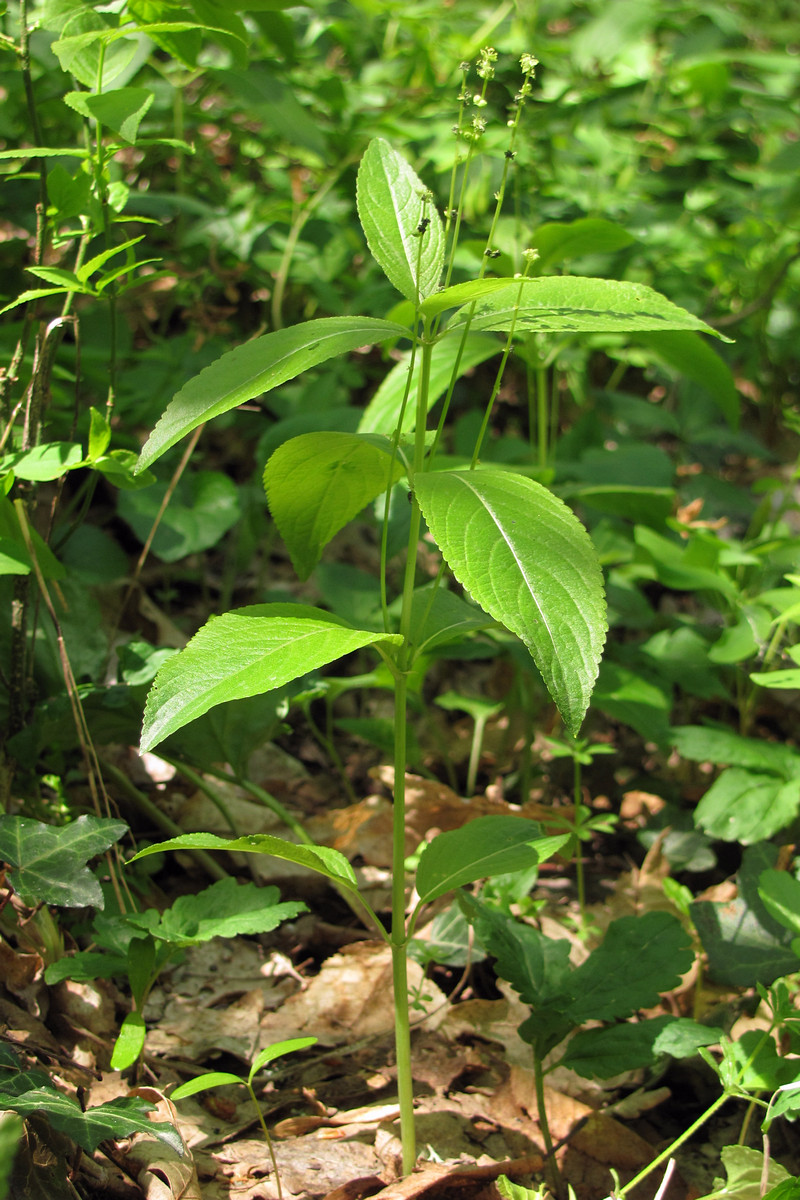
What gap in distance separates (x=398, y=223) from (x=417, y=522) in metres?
0.41

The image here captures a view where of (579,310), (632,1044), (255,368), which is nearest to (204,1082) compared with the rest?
(632,1044)

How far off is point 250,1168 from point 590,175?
145 inches

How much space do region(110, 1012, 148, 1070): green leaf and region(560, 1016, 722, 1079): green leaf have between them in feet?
2.08

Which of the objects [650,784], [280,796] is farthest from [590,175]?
[280,796]

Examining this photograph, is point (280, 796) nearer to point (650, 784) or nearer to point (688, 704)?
point (650, 784)

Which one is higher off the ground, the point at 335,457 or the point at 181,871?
the point at 335,457

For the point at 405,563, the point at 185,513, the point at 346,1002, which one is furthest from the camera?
the point at 405,563

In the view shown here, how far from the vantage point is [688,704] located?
99.0 inches

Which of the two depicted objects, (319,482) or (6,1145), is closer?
(6,1145)

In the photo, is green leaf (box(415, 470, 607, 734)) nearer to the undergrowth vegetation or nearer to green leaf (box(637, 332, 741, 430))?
the undergrowth vegetation

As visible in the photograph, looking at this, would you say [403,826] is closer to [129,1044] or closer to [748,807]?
[129,1044]

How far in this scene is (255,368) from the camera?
3.39ft

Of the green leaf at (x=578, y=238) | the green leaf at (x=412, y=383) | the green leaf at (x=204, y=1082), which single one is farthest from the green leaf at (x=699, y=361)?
the green leaf at (x=204, y=1082)

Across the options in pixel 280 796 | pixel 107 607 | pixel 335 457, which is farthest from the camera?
pixel 107 607
